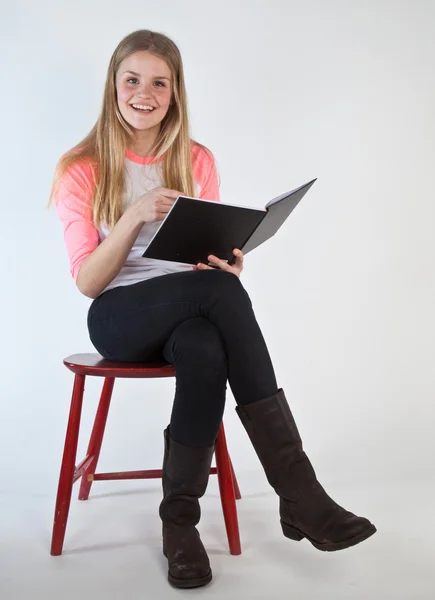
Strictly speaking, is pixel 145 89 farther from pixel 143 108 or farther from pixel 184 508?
pixel 184 508

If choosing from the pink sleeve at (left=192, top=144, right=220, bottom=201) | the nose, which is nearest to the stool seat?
the pink sleeve at (left=192, top=144, right=220, bottom=201)

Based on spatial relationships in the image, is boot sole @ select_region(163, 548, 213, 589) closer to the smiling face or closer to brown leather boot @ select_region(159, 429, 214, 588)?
brown leather boot @ select_region(159, 429, 214, 588)

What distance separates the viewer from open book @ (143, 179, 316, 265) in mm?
1574

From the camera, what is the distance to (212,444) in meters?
1.64

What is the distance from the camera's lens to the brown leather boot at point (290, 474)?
1.52m

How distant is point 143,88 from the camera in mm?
1893

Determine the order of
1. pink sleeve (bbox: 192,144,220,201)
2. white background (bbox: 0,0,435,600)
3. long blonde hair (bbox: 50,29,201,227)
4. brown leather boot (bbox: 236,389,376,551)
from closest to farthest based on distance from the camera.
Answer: brown leather boot (bbox: 236,389,376,551) < long blonde hair (bbox: 50,29,201,227) < pink sleeve (bbox: 192,144,220,201) < white background (bbox: 0,0,435,600)

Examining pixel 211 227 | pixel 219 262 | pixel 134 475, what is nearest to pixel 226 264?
pixel 219 262

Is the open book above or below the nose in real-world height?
below

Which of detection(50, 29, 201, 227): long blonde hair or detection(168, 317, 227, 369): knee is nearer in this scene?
detection(168, 317, 227, 369): knee

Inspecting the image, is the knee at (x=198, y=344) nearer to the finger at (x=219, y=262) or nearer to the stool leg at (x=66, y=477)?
the finger at (x=219, y=262)

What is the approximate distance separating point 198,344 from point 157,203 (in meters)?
0.30

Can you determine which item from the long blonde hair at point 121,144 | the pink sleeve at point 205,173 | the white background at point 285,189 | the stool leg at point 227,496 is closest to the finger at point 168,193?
the long blonde hair at point 121,144

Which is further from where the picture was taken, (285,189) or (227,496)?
(285,189)
